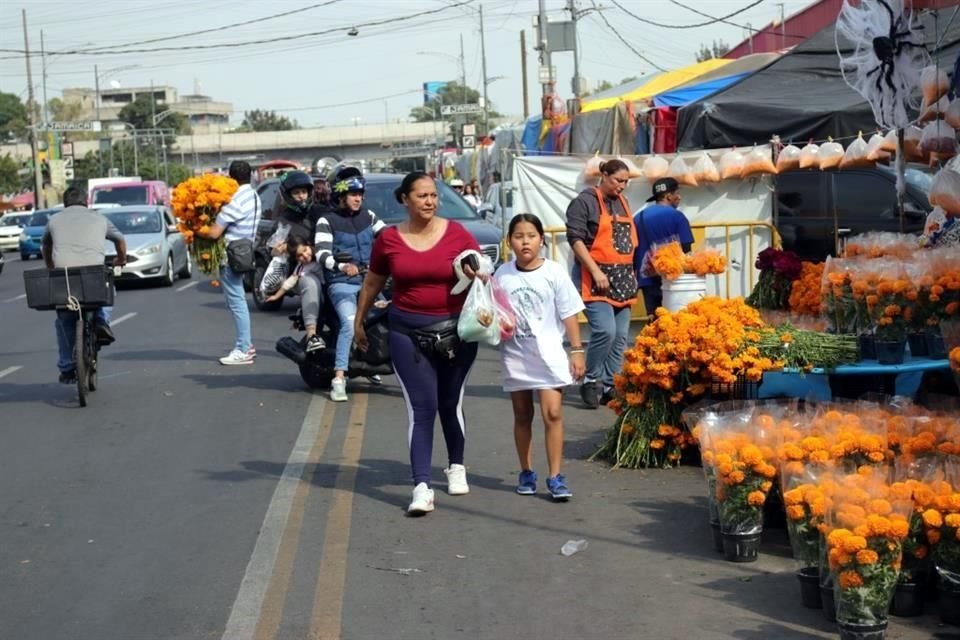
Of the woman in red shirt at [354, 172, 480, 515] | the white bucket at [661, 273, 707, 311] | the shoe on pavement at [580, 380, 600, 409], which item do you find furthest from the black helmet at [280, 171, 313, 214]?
the woman in red shirt at [354, 172, 480, 515]

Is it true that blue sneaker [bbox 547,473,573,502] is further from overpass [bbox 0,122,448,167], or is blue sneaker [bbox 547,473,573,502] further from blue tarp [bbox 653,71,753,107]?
overpass [bbox 0,122,448,167]

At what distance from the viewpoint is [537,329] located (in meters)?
8.03

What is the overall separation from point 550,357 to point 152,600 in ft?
9.12

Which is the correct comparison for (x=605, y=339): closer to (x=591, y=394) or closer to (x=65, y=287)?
(x=591, y=394)

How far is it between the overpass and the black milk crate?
82.4 m

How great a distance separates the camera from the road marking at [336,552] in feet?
19.4

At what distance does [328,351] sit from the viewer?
12312mm

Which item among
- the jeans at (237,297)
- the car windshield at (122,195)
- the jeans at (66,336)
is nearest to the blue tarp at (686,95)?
the jeans at (237,297)

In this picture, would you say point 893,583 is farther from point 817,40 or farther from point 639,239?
point 817,40

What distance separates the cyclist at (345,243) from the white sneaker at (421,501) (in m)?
4.09

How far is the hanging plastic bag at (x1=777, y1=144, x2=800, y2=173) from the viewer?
1535 cm

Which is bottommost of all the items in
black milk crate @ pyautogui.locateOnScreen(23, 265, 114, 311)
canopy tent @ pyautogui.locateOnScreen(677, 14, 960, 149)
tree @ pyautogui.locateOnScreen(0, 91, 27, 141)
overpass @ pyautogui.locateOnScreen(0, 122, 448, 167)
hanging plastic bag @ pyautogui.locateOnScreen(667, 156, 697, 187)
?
black milk crate @ pyautogui.locateOnScreen(23, 265, 114, 311)

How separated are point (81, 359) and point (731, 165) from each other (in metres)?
7.73

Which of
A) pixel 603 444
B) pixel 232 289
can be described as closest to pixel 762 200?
pixel 232 289
